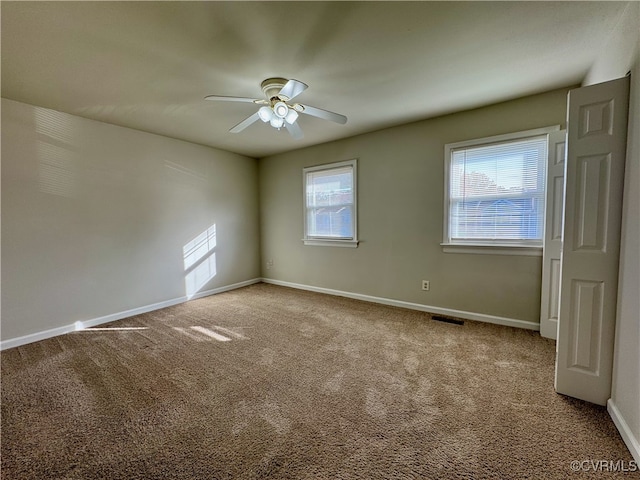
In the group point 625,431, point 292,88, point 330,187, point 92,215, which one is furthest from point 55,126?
point 625,431

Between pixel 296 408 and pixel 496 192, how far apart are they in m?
2.97

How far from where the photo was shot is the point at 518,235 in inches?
116

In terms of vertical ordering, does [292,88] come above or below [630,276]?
above

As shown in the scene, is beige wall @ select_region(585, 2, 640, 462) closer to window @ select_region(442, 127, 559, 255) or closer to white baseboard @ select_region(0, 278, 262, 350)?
window @ select_region(442, 127, 559, 255)

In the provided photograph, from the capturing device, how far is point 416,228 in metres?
3.57

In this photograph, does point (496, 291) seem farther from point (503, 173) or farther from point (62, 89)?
point (62, 89)

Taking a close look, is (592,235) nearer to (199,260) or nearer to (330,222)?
(330,222)

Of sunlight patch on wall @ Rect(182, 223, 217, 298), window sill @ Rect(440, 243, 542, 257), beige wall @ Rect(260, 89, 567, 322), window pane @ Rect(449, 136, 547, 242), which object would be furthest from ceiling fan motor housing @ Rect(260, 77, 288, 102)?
sunlight patch on wall @ Rect(182, 223, 217, 298)

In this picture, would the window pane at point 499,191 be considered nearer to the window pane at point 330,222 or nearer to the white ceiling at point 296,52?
the white ceiling at point 296,52

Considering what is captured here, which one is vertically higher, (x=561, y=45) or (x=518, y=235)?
(x=561, y=45)

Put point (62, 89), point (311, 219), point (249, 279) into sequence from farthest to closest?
point (249, 279) < point (311, 219) < point (62, 89)

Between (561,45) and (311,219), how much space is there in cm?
348

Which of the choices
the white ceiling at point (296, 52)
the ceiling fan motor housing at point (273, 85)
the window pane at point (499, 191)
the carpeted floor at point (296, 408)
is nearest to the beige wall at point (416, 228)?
the window pane at point (499, 191)

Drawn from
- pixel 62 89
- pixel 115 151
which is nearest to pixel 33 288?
pixel 115 151
